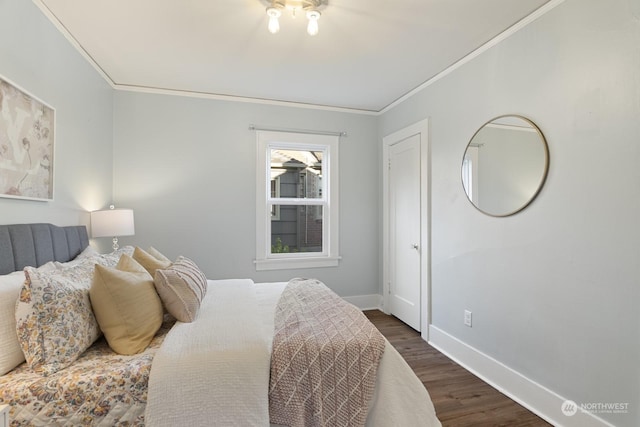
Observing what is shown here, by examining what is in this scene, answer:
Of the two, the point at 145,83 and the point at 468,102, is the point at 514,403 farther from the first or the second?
the point at 145,83

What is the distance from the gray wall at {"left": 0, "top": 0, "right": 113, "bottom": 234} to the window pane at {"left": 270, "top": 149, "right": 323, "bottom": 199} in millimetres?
1695

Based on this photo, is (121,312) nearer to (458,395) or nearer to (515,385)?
(458,395)

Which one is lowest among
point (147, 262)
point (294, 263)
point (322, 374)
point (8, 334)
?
point (322, 374)

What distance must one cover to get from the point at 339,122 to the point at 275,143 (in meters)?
0.84

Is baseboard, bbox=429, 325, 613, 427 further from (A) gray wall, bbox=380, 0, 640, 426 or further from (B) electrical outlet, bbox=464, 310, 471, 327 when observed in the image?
(B) electrical outlet, bbox=464, 310, 471, 327

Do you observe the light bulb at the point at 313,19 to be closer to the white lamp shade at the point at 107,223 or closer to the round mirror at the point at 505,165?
the round mirror at the point at 505,165

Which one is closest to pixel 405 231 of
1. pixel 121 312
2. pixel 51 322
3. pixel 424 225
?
pixel 424 225

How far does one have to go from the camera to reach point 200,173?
11.2ft

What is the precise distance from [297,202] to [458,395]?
A: 2.49 meters

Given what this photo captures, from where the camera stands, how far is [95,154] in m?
2.75

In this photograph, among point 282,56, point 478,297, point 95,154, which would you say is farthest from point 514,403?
point 95,154

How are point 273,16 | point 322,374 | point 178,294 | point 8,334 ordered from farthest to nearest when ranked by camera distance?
point 273,16
point 178,294
point 322,374
point 8,334

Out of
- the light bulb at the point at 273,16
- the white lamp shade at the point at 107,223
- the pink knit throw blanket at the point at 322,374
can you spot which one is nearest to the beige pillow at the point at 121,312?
the pink knit throw blanket at the point at 322,374

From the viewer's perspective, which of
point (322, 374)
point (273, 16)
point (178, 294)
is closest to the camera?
point (322, 374)
